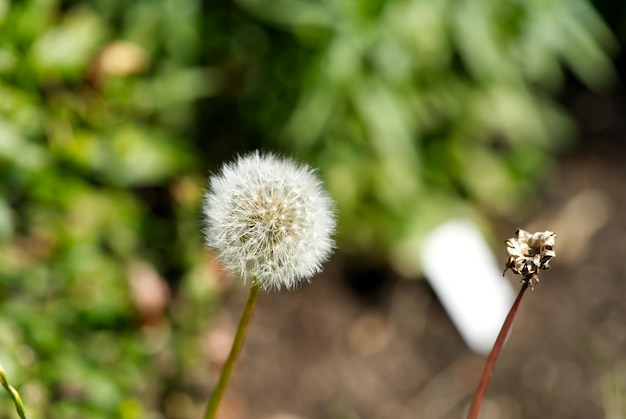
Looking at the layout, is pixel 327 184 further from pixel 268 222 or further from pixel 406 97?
pixel 268 222

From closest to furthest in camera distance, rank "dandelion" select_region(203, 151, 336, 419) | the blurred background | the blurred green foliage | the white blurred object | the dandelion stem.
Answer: the dandelion stem → "dandelion" select_region(203, 151, 336, 419) → the blurred background → the blurred green foliage → the white blurred object

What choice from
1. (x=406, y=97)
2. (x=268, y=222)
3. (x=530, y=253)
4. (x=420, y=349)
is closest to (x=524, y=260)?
(x=530, y=253)

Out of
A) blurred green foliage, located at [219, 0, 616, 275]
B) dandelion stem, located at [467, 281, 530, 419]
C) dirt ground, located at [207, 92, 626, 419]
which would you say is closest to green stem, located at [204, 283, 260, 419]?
dandelion stem, located at [467, 281, 530, 419]

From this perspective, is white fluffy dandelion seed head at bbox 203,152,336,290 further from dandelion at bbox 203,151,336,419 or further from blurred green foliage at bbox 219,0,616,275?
blurred green foliage at bbox 219,0,616,275

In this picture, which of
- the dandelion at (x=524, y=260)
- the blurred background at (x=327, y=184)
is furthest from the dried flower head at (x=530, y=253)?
the blurred background at (x=327, y=184)

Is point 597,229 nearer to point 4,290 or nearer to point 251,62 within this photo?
point 251,62

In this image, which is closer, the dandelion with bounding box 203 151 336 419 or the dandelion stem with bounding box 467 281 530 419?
the dandelion stem with bounding box 467 281 530 419

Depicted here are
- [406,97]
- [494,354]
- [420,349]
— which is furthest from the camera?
[420,349]
